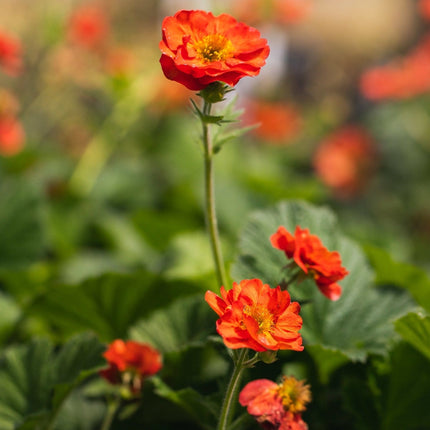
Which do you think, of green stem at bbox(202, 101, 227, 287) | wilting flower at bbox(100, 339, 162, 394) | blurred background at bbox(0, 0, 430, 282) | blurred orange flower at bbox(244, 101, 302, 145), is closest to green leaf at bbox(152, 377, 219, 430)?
wilting flower at bbox(100, 339, 162, 394)

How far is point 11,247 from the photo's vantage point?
112 cm

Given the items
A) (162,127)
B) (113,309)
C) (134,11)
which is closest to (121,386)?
(113,309)

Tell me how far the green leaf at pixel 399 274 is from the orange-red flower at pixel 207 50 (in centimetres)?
45

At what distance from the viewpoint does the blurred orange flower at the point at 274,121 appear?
2.40m

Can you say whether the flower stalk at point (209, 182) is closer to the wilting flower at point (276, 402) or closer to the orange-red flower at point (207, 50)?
the orange-red flower at point (207, 50)

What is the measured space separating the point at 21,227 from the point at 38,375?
0.45 m

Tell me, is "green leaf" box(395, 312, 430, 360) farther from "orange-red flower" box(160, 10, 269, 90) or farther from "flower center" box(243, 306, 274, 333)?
"orange-red flower" box(160, 10, 269, 90)

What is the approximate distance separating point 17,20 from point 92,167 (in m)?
0.98

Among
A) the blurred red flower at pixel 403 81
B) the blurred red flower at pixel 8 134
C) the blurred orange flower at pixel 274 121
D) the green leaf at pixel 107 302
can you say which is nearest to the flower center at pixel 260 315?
the green leaf at pixel 107 302

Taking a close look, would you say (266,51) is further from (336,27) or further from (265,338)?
(336,27)

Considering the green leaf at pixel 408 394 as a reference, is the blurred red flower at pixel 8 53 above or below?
above

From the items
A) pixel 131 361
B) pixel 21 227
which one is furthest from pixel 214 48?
pixel 21 227

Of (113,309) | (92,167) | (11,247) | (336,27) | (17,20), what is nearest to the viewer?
(113,309)

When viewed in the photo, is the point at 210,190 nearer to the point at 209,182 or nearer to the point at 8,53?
the point at 209,182
